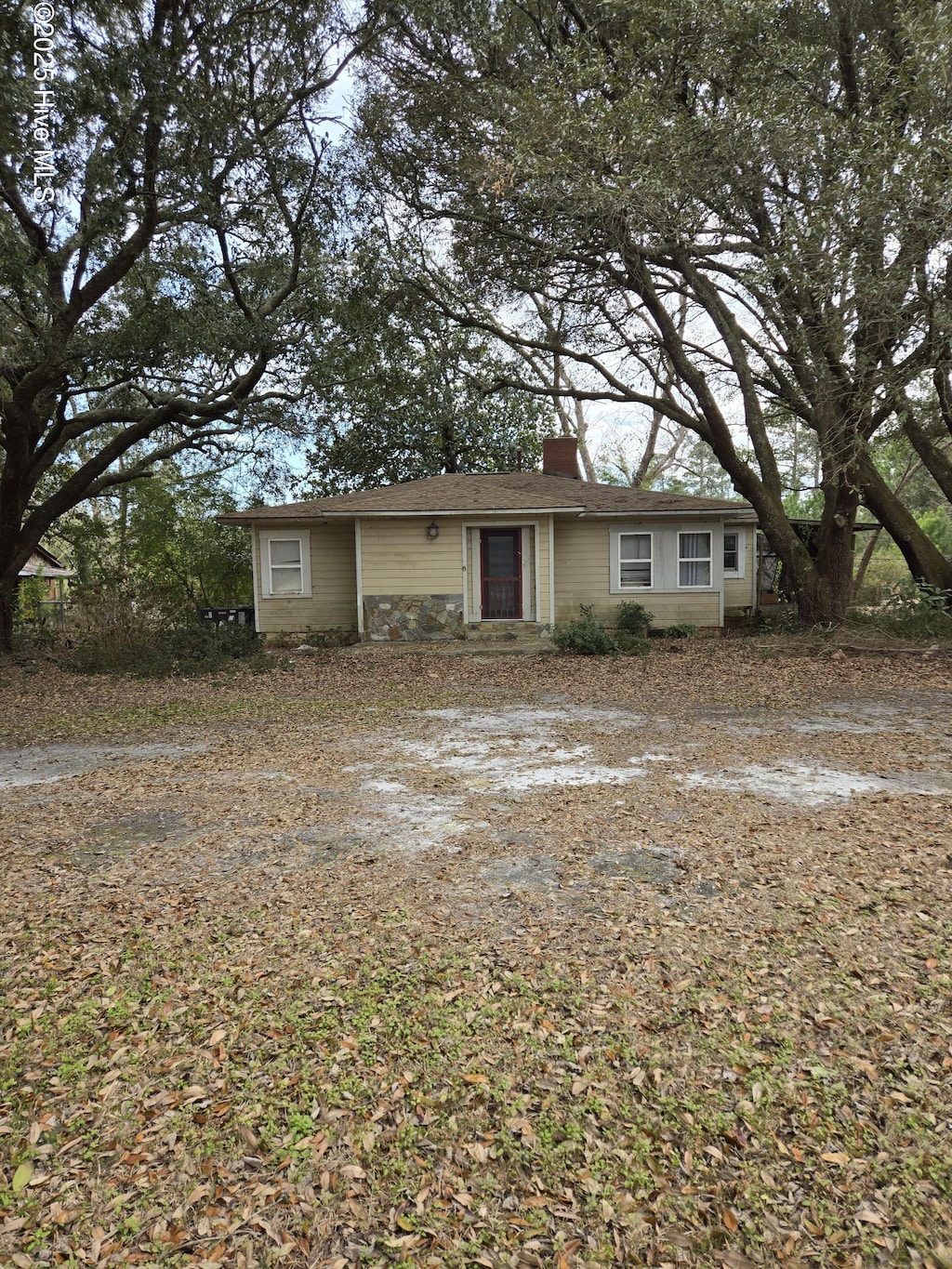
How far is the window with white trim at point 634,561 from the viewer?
52.1 ft

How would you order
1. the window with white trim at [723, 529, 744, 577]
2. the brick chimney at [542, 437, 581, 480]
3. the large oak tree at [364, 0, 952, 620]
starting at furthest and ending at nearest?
the brick chimney at [542, 437, 581, 480]
the window with white trim at [723, 529, 744, 577]
the large oak tree at [364, 0, 952, 620]

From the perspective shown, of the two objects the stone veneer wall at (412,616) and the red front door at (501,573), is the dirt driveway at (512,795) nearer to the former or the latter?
the stone veneer wall at (412,616)

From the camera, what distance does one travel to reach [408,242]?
16.0m

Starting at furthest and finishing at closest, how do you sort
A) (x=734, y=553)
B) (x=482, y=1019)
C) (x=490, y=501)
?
(x=734, y=553)
(x=490, y=501)
(x=482, y=1019)

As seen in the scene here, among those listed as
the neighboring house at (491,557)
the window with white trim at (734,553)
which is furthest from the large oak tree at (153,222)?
the window with white trim at (734,553)

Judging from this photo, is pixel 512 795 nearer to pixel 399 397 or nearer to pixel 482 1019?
pixel 482 1019

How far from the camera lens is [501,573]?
14984 mm

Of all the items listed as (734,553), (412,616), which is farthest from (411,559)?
(734,553)

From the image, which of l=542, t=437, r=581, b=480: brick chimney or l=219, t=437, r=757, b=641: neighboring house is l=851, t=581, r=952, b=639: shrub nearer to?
l=219, t=437, r=757, b=641: neighboring house

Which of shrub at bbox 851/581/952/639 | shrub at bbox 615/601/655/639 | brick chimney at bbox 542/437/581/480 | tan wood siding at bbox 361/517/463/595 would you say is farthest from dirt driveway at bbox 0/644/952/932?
brick chimney at bbox 542/437/581/480

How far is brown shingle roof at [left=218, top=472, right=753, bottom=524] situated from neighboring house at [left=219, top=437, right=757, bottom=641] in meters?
0.04

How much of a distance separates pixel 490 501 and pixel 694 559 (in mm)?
4649

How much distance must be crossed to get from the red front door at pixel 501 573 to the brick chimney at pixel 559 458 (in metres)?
4.84

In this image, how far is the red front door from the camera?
14922 mm
